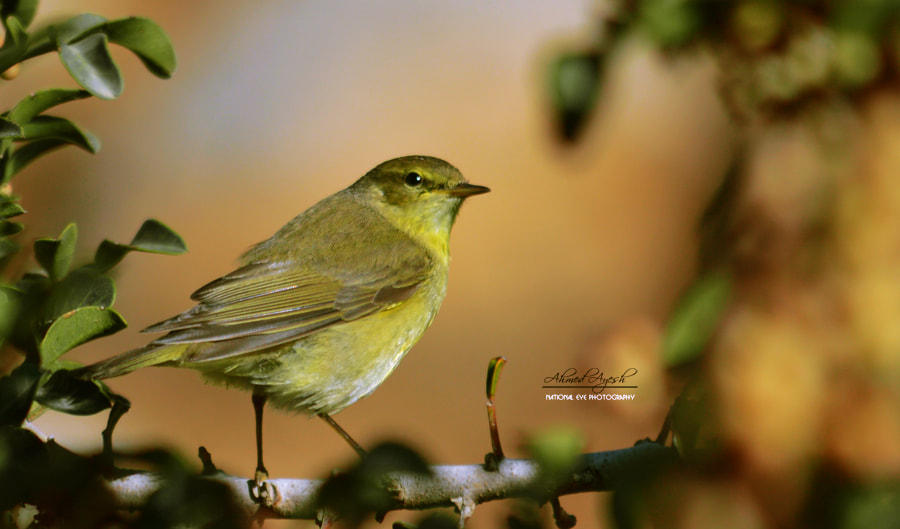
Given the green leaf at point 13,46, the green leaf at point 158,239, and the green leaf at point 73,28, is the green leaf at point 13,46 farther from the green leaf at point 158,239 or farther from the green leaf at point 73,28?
the green leaf at point 158,239

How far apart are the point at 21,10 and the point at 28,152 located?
20cm

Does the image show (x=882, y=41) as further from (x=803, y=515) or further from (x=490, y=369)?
(x=490, y=369)

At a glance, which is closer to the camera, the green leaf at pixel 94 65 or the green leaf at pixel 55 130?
the green leaf at pixel 94 65

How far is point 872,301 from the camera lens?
22.8 inches

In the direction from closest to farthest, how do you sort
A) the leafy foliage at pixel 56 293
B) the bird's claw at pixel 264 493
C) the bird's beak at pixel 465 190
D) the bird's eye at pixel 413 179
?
1. the leafy foliage at pixel 56 293
2. the bird's claw at pixel 264 493
3. the bird's beak at pixel 465 190
4. the bird's eye at pixel 413 179

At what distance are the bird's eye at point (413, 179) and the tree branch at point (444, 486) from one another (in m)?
1.53

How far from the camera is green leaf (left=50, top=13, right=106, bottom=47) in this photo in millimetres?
1062

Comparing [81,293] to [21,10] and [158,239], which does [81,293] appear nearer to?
[158,239]

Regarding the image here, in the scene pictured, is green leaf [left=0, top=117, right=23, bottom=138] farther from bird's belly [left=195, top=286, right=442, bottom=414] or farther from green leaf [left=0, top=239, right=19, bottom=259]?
bird's belly [left=195, top=286, right=442, bottom=414]

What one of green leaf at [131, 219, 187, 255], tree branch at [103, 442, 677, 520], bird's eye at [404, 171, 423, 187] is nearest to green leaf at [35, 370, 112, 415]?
tree branch at [103, 442, 677, 520]

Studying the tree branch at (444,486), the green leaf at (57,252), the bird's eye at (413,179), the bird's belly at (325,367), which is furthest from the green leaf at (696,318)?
the bird's eye at (413,179)

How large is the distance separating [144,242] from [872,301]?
0.97 m

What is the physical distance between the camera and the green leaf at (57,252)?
108cm

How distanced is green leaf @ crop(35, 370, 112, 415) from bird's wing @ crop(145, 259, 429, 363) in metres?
0.68
